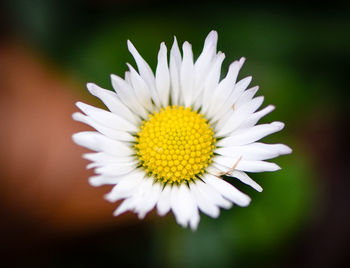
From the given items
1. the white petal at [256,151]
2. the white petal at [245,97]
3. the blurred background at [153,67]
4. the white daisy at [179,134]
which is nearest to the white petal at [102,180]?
the white daisy at [179,134]

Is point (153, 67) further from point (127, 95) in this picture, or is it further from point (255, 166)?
point (255, 166)

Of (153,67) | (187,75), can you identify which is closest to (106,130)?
(187,75)

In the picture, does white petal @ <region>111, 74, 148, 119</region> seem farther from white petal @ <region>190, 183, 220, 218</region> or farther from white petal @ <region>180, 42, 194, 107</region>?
white petal @ <region>190, 183, 220, 218</region>

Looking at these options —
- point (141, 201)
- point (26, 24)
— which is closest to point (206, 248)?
point (141, 201)

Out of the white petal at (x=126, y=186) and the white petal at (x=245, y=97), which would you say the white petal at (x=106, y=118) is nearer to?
the white petal at (x=126, y=186)

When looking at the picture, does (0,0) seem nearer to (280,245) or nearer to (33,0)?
(33,0)
